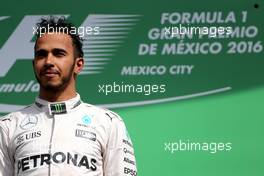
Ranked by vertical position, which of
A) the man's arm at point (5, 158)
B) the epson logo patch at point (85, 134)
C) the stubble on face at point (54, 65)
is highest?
the stubble on face at point (54, 65)

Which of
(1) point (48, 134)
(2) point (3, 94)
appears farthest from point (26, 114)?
(2) point (3, 94)

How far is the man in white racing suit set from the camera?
5.75 ft

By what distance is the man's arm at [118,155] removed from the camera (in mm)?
1792

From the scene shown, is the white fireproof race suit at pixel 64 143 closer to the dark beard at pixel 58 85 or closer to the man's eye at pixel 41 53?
the dark beard at pixel 58 85

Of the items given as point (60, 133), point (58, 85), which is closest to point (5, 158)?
point (60, 133)

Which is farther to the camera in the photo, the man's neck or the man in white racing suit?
the man's neck

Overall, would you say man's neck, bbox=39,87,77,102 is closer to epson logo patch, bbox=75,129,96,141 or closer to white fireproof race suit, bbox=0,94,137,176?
white fireproof race suit, bbox=0,94,137,176

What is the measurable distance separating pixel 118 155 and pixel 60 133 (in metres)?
0.22

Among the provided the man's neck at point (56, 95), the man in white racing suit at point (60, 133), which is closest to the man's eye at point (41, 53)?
the man in white racing suit at point (60, 133)

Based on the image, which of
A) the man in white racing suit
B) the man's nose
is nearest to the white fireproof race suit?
the man in white racing suit

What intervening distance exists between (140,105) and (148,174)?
0.38 meters

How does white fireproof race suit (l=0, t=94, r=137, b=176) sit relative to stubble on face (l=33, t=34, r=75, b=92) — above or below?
below

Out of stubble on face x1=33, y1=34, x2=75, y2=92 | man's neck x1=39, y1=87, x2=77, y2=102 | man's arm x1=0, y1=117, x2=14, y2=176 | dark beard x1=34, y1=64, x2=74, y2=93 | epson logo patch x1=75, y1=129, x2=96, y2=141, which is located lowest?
man's arm x1=0, y1=117, x2=14, y2=176

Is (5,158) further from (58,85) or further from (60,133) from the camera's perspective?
(58,85)
